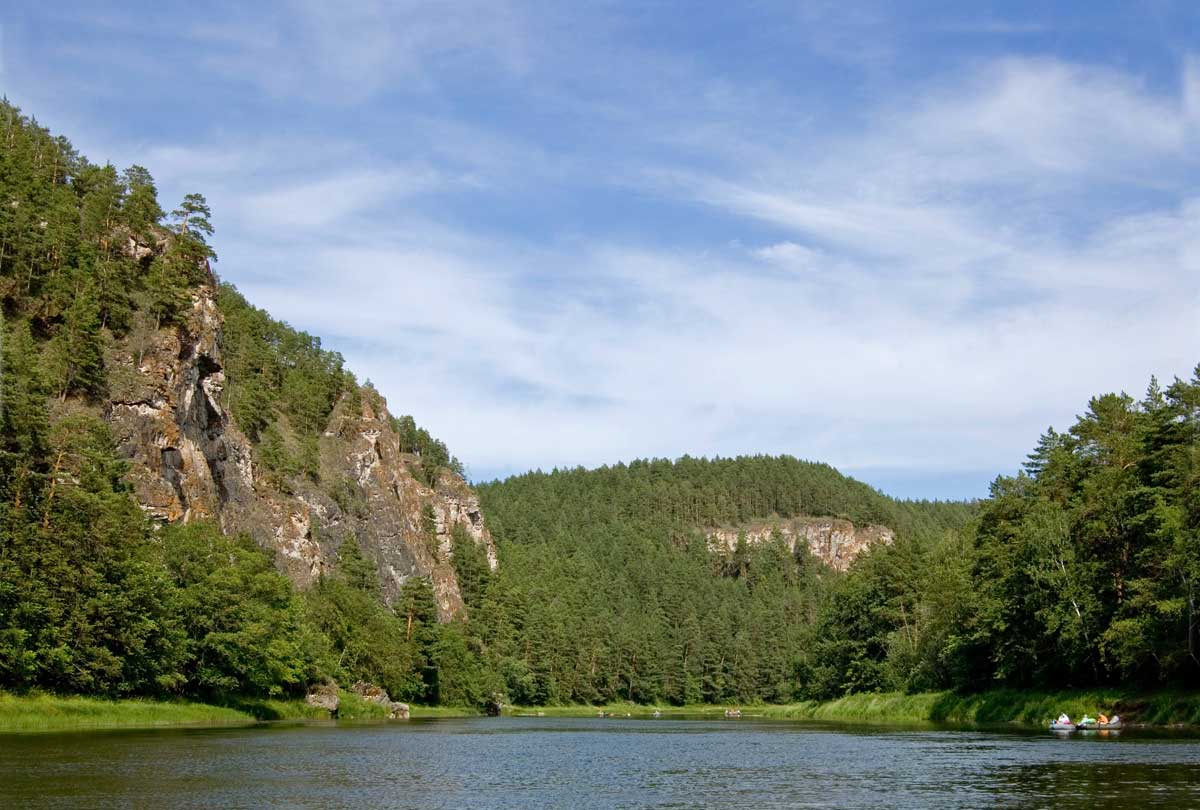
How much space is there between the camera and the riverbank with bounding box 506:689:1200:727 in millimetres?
68500

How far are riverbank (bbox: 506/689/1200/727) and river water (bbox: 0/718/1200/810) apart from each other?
330 inches

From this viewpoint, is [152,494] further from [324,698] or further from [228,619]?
[324,698]

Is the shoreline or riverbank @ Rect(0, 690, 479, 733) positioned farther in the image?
the shoreline

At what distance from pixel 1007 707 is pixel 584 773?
5592 centimetres

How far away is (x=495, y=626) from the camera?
197500 millimetres

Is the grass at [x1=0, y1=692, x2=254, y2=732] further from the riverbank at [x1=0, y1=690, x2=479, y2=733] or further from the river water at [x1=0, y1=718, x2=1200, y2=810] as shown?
the river water at [x1=0, y1=718, x2=1200, y2=810]

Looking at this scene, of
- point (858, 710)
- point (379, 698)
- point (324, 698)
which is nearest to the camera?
point (324, 698)

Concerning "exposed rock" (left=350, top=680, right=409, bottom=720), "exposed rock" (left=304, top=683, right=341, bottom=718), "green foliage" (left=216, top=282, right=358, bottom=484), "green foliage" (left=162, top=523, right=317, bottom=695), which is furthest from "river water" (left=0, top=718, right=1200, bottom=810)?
"green foliage" (left=216, top=282, right=358, bottom=484)

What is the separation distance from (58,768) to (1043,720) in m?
69.8

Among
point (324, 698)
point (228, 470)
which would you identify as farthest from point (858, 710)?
point (228, 470)

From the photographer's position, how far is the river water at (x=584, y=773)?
3250 centimetres

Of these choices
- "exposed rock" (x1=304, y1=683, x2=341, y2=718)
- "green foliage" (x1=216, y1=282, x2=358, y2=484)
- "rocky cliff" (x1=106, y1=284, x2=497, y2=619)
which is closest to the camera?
"rocky cliff" (x1=106, y1=284, x2=497, y2=619)

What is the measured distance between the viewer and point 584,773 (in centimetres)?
4591

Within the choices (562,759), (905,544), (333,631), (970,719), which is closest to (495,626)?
(333,631)
